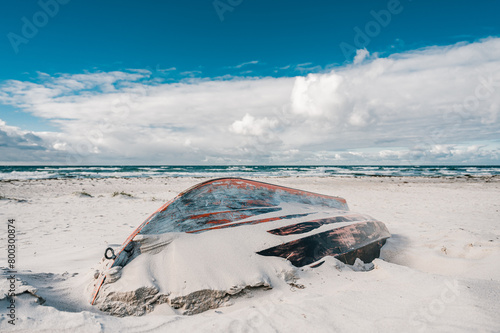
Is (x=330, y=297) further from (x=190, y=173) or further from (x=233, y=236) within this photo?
(x=190, y=173)

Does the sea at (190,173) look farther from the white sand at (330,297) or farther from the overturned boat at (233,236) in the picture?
the overturned boat at (233,236)

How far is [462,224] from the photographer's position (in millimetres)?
6379

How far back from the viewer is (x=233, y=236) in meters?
3.07

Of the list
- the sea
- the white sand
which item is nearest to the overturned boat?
the white sand

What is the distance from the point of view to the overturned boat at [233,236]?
2.58m

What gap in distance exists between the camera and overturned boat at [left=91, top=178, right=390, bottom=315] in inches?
102

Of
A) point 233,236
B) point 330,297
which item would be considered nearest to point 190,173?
point 233,236

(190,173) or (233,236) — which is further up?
(233,236)

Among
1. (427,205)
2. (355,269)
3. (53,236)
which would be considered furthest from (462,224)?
(53,236)

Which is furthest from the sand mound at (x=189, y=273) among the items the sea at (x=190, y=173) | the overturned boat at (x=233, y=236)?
the sea at (x=190, y=173)

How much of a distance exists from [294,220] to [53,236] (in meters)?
5.03

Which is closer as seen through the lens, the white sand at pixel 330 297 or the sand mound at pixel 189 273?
the white sand at pixel 330 297

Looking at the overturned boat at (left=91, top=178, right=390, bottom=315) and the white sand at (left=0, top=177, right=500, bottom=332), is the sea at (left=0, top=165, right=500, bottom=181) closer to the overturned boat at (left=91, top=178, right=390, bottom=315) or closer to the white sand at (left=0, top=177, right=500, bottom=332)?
the white sand at (left=0, top=177, right=500, bottom=332)

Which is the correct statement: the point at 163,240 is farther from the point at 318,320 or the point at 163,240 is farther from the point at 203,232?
the point at 318,320
